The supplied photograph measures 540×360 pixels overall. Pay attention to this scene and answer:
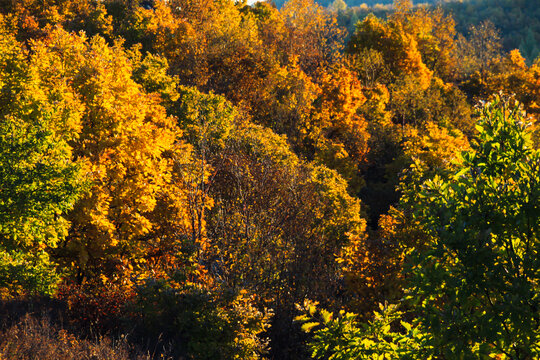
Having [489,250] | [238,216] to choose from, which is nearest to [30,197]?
[238,216]

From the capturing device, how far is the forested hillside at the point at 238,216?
6227 millimetres

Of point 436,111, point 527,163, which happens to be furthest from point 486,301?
point 436,111

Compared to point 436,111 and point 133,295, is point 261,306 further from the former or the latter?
point 436,111

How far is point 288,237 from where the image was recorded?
19125 millimetres

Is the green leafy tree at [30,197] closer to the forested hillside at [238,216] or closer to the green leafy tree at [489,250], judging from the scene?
the forested hillside at [238,216]

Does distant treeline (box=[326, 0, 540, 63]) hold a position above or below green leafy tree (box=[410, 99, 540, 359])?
above

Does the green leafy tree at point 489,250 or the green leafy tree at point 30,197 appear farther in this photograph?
the green leafy tree at point 30,197

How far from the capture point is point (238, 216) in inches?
721

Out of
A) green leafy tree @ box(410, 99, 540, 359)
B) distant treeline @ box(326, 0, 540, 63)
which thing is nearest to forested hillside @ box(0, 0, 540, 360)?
green leafy tree @ box(410, 99, 540, 359)

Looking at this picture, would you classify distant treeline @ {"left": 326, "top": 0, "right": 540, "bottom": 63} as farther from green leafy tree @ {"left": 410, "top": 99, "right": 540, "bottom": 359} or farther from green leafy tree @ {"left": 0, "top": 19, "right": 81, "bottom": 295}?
green leafy tree @ {"left": 410, "top": 99, "right": 540, "bottom": 359}

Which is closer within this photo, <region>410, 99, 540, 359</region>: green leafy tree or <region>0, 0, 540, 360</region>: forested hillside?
<region>410, 99, 540, 359</region>: green leafy tree

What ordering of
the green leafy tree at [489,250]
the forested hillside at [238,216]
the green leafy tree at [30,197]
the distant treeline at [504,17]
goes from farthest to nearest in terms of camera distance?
the distant treeline at [504,17] → the green leafy tree at [30,197] → the forested hillside at [238,216] → the green leafy tree at [489,250]

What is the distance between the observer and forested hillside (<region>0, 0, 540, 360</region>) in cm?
623

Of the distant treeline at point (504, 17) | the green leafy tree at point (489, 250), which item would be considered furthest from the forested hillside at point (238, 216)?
the distant treeline at point (504, 17)
